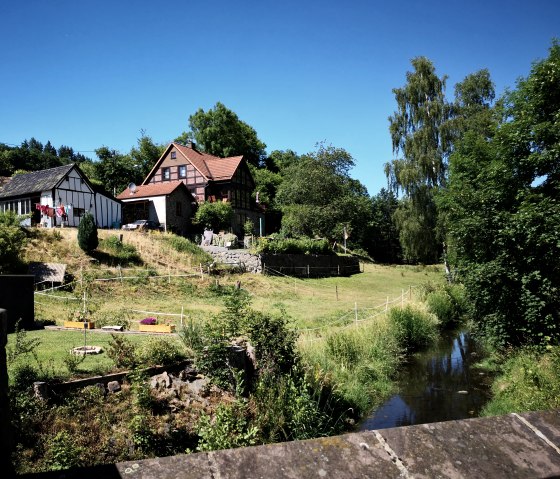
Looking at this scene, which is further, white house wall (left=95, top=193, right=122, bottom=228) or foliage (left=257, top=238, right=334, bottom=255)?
white house wall (left=95, top=193, right=122, bottom=228)

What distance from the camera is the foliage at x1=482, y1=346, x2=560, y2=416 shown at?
946cm

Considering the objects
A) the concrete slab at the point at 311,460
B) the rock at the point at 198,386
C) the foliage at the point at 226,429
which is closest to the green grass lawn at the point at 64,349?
the rock at the point at 198,386

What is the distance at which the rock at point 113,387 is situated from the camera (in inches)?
365

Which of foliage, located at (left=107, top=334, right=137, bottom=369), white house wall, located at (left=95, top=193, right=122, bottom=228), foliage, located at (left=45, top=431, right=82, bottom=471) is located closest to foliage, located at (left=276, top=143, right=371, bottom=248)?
white house wall, located at (left=95, top=193, right=122, bottom=228)

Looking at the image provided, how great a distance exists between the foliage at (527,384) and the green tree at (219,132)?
178ft

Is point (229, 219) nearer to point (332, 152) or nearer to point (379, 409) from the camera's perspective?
point (332, 152)

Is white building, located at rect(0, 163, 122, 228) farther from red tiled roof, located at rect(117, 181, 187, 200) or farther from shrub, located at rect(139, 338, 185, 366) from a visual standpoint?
shrub, located at rect(139, 338, 185, 366)

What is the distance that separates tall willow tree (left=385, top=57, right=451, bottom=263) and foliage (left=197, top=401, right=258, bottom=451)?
2823cm

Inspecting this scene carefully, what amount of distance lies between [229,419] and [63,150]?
479ft

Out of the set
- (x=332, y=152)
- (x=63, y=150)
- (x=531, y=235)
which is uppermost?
(x=63, y=150)

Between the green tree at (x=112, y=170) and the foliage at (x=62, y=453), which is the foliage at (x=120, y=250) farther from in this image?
the green tree at (x=112, y=170)

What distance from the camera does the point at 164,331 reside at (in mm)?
14453

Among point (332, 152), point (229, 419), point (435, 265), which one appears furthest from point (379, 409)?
point (332, 152)

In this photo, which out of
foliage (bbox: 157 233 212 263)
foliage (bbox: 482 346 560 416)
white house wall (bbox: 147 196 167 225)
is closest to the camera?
foliage (bbox: 482 346 560 416)
